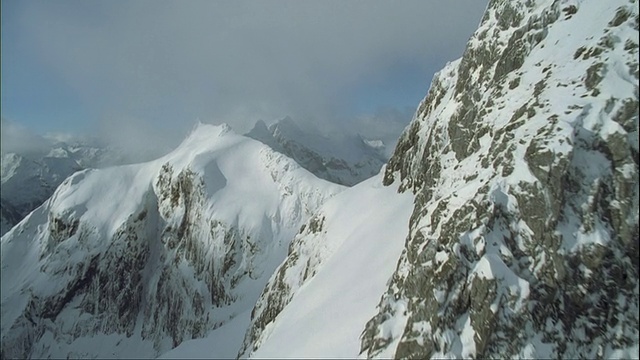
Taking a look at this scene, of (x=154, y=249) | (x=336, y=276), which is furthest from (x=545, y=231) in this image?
(x=154, y=249)

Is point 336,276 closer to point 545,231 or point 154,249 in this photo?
point 545,231

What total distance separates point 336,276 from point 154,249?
81.2 metres

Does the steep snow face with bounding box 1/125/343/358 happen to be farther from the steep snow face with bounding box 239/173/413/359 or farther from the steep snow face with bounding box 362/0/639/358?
the steep snow face with bounding box 362/0/639/358

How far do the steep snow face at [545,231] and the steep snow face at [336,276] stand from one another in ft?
12.7

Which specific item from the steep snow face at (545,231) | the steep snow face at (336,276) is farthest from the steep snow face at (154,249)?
the steep snow face at (545,231)

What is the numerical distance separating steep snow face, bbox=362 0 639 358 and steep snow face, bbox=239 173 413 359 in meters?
3.88

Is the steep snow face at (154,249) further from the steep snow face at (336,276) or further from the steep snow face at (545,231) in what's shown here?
the steep snow face at (545,231)

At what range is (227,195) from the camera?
290ft

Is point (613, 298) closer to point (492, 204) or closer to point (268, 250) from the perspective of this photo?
point (492, 204)

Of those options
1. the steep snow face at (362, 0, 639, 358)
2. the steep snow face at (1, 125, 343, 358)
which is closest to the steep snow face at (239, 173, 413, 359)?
the steep snow face at (362, 0, 639, 358)

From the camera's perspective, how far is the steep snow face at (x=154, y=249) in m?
81.8

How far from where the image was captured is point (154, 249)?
102m

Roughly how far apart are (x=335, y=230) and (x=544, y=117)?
73.2 ft

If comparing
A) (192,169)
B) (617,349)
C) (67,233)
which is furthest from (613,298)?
(67,233)
